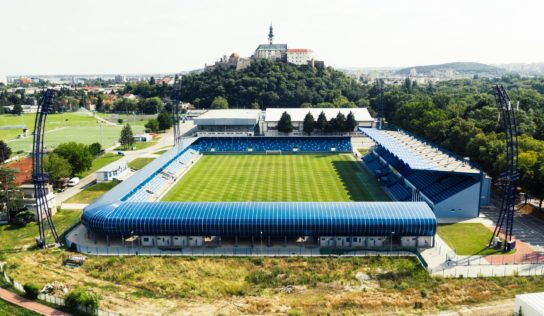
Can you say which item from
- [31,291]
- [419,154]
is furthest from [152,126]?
[31,291]

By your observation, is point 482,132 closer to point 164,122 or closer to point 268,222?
point 268,222

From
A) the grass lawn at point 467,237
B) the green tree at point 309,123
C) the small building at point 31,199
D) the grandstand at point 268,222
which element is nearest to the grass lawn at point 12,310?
the grandstand at point 268,222

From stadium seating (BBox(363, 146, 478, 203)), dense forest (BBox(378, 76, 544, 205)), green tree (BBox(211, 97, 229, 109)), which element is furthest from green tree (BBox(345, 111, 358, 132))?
green tree (BBox(211, 97, 229, 109))

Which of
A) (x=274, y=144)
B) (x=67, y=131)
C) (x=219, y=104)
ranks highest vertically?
(x=219, y=104)

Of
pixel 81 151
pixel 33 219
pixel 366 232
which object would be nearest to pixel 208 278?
pixel 366 232

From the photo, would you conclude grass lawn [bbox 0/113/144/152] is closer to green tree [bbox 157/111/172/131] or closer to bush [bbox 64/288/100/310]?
green tree [bbox 157/111/172/131]

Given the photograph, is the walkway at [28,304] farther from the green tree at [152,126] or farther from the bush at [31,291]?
the green tree at [152,126]

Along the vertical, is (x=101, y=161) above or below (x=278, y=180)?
below
